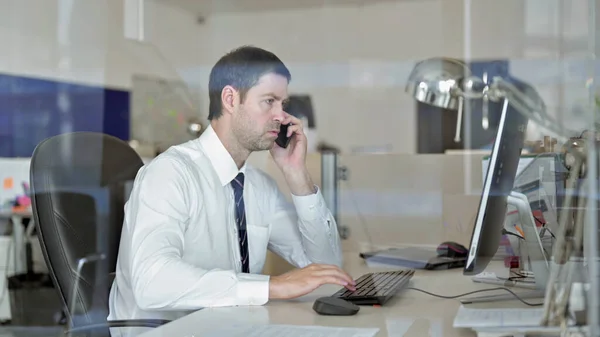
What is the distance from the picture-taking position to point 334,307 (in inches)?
47.2

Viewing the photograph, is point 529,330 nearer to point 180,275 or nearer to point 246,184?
point 180,275

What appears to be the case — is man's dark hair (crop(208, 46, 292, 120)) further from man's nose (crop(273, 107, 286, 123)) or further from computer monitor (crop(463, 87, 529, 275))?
computer monitor (crop(463, 87, 529, 275))

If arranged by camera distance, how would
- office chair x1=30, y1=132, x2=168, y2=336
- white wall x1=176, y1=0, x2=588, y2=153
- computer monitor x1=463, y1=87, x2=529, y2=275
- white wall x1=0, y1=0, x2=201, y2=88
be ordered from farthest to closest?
white wall x1=176, y1=0, x2=588, y2=153, white wall x1=0, y1=0, x2=201, y2=88, office chair x1=30, y1=132, x2=168, y2=336, computer monitor x1=463, y1=87, x2=529, y2=275

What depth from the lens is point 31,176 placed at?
4.90 ft

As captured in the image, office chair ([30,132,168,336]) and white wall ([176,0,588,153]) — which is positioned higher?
white wall ([176,0,588,153])

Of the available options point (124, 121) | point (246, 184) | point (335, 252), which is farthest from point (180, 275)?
point (124, 121)

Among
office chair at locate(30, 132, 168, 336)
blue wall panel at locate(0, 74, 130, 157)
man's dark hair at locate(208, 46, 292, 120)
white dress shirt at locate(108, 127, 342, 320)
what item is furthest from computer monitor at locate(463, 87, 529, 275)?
blue wall panel at locate(0, 74, 130, 157)

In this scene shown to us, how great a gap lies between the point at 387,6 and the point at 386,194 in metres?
2.52

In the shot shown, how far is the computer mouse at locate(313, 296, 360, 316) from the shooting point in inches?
47.0

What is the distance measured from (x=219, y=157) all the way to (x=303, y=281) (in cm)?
43

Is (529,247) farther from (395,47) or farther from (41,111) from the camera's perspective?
(395,47)

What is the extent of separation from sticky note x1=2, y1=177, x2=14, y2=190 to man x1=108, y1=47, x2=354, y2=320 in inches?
80.1

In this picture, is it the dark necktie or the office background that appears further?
the office background

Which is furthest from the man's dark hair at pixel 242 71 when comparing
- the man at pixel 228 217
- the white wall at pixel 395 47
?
the white wall at pixel 395 47
